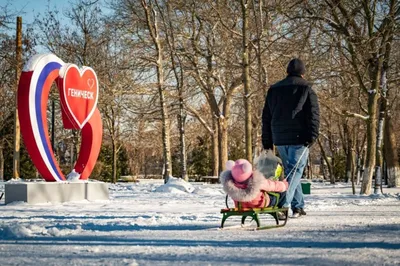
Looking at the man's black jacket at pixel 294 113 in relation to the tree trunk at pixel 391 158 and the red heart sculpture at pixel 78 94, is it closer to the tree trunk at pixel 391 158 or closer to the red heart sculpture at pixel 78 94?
the red heart sculpture at pixel 78 94

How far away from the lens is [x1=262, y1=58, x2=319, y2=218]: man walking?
8.85 m

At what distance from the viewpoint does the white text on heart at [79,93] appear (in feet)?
53.3

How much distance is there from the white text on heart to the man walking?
8286mm

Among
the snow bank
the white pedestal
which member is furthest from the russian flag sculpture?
the snow bank

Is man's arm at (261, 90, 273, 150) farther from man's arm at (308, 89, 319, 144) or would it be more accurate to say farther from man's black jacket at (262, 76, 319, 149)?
man's arm at (308, 89, 319, 144)

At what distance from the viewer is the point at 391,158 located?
94.6 feet

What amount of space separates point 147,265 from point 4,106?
4213cm

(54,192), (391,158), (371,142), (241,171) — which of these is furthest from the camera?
(391,158)

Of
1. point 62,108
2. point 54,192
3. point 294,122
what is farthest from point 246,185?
point 62,108

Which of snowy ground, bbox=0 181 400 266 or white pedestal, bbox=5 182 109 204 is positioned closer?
snowy ground, bbox=0 181 400 266

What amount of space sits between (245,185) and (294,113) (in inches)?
68.0

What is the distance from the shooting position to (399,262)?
4.89 meters

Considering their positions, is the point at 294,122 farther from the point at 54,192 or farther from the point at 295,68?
the point at 54,192

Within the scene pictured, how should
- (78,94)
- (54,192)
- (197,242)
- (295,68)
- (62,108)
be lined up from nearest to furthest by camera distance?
1. (197,242)
2. (295,68)
3. (54,192)
4. (62,108)
5. (78,94)
